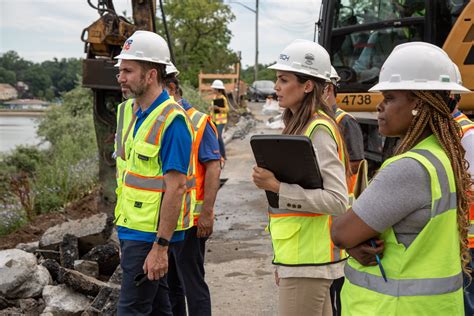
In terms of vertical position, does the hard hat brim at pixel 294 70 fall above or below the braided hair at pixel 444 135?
above

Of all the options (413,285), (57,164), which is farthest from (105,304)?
(57,164)

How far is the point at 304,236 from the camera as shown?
3012mm

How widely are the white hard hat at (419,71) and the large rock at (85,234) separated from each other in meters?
4.35

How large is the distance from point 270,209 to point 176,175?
0.69 metres

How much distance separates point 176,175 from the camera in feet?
11.6

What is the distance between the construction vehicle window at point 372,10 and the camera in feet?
28.7

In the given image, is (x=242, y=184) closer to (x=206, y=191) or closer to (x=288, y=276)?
(x=206, y=191)

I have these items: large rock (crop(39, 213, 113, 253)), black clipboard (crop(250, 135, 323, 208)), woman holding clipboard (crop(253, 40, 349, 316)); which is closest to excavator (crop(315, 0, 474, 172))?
large rock (crop(39, 213, 113, 253))

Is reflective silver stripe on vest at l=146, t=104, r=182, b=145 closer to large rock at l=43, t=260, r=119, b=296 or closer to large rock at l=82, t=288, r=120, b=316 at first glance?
large rock at l=82, t=288, r=120, b=316

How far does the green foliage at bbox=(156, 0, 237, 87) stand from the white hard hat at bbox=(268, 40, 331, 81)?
35.3 meters

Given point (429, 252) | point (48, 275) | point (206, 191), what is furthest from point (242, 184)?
point (429, 252)

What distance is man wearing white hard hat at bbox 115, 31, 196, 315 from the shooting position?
3.52m

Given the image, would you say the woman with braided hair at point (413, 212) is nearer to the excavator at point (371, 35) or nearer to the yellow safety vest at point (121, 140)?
the yellow safety vest at point (121, 140)

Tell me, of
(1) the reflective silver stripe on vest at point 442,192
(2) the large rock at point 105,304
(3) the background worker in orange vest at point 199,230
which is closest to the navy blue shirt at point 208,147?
(3) the background worker in orange vest at point 199,230
